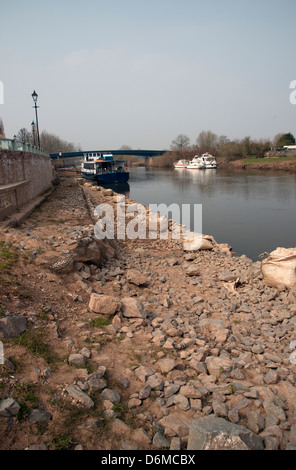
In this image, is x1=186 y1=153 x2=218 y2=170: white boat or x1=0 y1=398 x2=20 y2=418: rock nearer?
x1=0 y1=398 x2=20 y2=418: rock

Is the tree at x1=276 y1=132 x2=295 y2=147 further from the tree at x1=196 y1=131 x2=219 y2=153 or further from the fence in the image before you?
the fence

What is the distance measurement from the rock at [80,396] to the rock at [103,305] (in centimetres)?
204

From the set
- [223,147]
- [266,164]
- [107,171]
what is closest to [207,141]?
[223,147]

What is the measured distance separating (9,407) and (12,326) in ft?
4.59

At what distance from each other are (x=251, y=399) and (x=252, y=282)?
4738 mm

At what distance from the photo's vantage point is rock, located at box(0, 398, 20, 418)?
2.97 m

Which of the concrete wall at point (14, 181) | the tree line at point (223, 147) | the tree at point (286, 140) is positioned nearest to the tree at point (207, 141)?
the tree line at point (223, 147)

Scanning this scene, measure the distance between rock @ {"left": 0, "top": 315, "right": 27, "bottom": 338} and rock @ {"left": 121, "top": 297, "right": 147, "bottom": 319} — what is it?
6.14ft

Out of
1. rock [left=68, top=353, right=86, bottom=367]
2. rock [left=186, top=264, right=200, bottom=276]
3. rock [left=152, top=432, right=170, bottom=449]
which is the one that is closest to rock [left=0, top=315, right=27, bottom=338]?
rock [left=68, top=353, right=86, bottom=367]

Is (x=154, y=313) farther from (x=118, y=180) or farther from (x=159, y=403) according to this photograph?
(x=118, y=180)

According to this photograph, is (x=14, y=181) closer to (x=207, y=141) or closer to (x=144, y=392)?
(x=144, y=392)

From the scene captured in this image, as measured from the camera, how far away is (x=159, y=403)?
3650mm

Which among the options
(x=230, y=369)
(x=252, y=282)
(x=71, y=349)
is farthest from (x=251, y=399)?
(x=252, y=282)

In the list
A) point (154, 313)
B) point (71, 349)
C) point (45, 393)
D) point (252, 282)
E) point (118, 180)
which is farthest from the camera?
point (118, 180)
